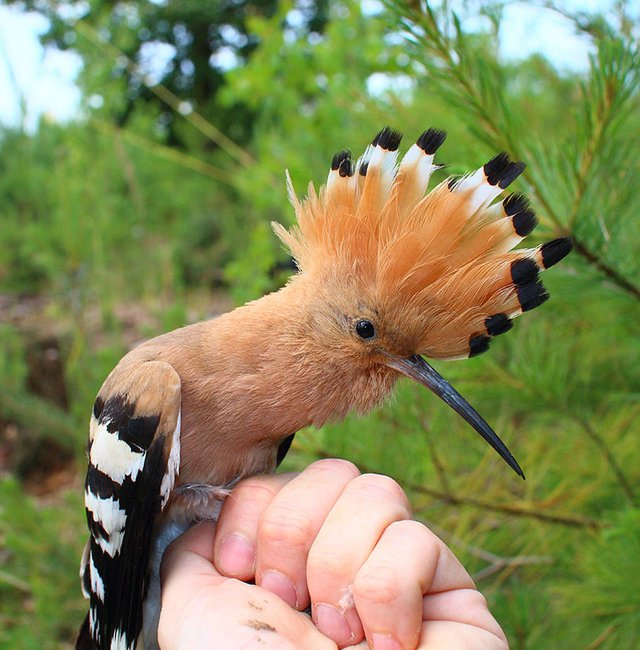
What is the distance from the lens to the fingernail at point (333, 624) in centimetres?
103

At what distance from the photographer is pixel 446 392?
134 cm

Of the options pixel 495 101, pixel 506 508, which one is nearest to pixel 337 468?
pixel 506 508

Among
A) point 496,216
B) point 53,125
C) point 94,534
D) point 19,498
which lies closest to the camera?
point 496,216

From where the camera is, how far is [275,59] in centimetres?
370

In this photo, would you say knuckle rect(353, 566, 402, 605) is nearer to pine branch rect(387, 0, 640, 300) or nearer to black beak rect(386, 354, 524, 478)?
black beak rect(386, 354, 524, 478)

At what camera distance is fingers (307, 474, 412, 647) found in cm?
103

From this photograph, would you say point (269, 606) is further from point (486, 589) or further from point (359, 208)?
point (486, 589)

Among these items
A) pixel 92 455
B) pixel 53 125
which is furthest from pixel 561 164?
pixel 53 125

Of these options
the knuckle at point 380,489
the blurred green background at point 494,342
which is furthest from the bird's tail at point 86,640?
the knuckle at point 380,489

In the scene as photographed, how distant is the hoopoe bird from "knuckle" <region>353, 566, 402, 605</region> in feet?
1.48

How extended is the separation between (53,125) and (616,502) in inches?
173

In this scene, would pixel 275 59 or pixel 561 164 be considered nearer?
pixel 561 164

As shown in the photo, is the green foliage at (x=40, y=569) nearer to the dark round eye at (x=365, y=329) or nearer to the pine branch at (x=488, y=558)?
the pine branch at (x=488, y=558)

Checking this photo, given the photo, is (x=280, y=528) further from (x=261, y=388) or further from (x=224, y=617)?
(x=261, y=388)
